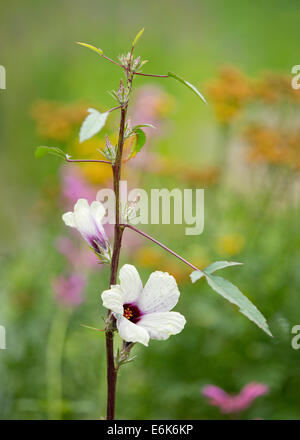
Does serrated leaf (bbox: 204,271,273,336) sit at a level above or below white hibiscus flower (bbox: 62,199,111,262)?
below

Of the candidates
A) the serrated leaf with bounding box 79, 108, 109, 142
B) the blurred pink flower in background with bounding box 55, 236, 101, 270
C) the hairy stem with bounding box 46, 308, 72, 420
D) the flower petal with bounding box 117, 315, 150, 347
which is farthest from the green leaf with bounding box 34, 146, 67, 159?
the blurred pink flower in background with bounding box 55, 236, 101, 270

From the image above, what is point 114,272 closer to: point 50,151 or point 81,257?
point 50,151

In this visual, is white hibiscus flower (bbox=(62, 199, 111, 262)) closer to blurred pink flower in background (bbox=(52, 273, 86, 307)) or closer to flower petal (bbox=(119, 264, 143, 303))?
flower petal (bbox=(119, 264, 143, 303))

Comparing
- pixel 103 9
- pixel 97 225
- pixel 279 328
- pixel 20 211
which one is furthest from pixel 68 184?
pixel 103 9

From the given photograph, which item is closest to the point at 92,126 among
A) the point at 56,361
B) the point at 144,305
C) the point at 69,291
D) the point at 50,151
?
the point at 50,151

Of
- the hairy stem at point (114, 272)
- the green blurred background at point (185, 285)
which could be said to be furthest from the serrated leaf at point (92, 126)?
the green blurred background at point (185, 285)

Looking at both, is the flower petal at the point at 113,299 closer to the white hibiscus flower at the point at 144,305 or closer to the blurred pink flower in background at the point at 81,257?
the white hibiscus flower at the point at 144,305
